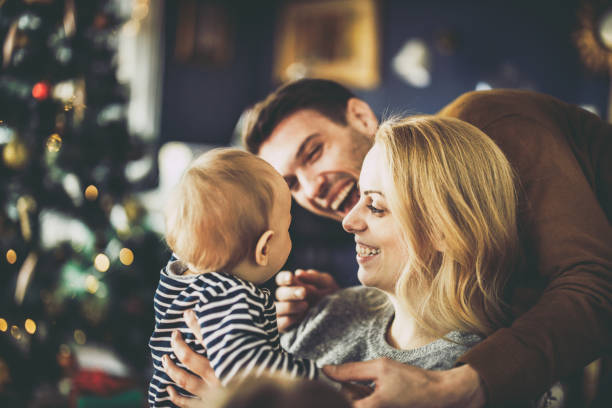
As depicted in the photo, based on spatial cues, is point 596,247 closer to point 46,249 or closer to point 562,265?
point 562,265

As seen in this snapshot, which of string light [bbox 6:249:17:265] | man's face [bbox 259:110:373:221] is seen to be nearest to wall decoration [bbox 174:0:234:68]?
string light [bbox 6:249:17:265]

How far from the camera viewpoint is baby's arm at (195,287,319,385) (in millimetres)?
888

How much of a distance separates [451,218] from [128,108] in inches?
92.4

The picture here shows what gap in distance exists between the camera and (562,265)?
3.67 ft

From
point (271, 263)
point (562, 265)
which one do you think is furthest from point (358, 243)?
point (562, 265)

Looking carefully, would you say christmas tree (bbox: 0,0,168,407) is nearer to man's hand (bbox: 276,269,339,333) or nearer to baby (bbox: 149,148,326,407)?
man's hand (bbox: 276,269,339,333)

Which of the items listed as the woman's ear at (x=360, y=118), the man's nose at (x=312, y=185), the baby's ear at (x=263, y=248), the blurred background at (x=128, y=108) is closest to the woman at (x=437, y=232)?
Result: the baby's ear at (x=263, y=248)

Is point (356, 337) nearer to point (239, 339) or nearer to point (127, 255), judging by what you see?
point (239, 339)

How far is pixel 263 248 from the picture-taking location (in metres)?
1.04

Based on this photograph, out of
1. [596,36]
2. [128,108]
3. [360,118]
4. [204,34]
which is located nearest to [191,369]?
[360,118]

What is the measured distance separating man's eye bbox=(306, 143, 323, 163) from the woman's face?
0.59m

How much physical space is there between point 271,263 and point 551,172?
70 cm

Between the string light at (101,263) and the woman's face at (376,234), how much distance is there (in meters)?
1.99

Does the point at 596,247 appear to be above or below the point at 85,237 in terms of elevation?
above
